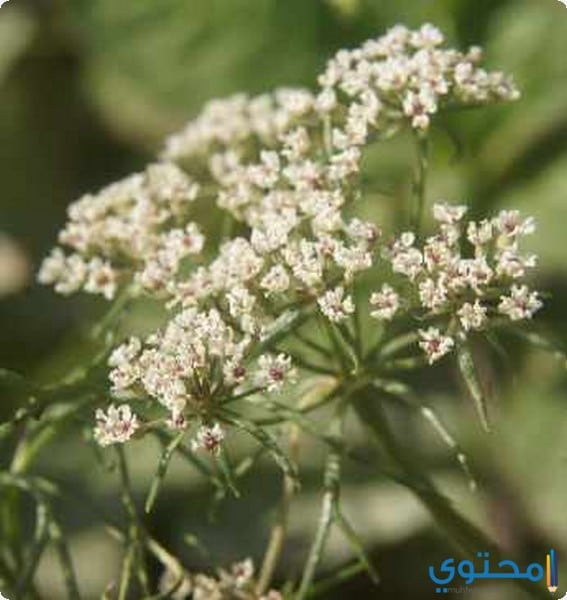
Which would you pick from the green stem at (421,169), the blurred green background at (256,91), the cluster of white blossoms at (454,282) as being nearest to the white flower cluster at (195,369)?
the cluster of white blossoms at (454,282)

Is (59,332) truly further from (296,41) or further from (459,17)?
(459,17)

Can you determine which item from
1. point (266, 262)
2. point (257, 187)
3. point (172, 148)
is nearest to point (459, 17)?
point (172, 148)

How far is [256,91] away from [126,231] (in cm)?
200

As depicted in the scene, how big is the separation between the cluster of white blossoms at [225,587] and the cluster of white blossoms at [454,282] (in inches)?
23.3

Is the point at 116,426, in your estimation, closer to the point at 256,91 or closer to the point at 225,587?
the point at 225,587

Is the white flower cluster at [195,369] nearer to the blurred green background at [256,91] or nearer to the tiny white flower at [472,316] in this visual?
the tiny white flower at [472,316]

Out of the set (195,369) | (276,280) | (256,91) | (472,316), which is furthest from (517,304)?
(256,91)

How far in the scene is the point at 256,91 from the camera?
4898mm

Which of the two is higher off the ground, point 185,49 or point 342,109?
point 185,49

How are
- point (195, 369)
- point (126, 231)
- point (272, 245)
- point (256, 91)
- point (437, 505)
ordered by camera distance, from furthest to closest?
point (256, 91) < point (126, 231) < point (437, 505) < point (272, 245) < point (195, 369)

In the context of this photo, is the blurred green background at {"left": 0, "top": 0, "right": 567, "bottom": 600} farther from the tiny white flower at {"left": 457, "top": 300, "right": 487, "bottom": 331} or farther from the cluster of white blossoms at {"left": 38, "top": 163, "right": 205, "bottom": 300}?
the tiny white flower at {"left": 457, "top": 300, "right": 487, "bottom": 331}

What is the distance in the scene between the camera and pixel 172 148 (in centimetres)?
334

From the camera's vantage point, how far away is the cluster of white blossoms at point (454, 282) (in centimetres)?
251

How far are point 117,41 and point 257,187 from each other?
79.6 inches
